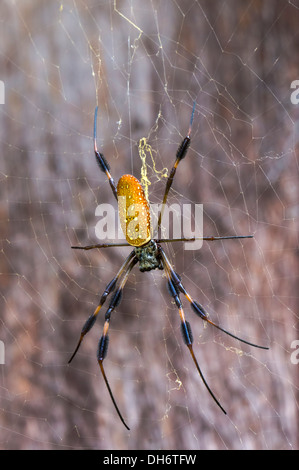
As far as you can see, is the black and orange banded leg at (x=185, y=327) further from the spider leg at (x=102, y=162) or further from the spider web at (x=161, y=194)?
the spider leg at (x=102, y=162)

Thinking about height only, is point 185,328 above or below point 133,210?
below

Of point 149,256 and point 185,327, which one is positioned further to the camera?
point 149,256

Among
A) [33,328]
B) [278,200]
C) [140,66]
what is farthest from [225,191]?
[33,328]

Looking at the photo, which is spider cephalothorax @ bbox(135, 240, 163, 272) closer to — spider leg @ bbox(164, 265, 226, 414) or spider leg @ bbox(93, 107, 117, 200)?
spider leg @ bbox(164, 265, 226, 414)

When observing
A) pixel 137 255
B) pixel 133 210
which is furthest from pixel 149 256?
pixel 133 210

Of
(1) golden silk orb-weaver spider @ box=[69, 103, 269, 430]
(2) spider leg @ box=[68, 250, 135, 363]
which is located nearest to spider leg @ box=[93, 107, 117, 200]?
(1) golden silk orb-weaver spider @ box=[69, 103, 269, 430]

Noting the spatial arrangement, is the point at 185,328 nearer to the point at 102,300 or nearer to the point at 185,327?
the point at 185,327
